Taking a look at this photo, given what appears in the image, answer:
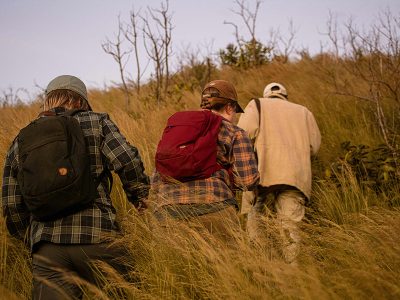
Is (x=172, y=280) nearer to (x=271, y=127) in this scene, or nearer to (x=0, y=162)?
(x=271, y=127)

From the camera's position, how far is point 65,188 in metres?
2.49

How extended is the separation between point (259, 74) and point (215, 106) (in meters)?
7.19

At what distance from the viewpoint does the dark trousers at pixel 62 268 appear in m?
2.56

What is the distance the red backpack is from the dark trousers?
65 cm

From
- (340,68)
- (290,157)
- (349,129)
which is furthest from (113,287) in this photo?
(340,68)

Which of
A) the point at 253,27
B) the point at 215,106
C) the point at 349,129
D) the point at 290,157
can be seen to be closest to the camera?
the point at 215,106

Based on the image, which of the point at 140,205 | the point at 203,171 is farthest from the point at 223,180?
the point at 140,205

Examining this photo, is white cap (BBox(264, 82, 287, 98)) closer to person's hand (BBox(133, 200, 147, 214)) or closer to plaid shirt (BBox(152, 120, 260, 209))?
plaid shirt (BBox(152, 120, 260, 209))

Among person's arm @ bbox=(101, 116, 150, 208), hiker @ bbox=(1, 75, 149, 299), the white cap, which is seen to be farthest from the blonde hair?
the white cap

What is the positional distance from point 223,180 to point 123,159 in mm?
674

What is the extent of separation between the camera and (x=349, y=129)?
23.6 feet

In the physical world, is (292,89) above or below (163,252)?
above

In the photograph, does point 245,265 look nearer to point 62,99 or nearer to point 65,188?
point 65,188

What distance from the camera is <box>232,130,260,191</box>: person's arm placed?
3168mm
